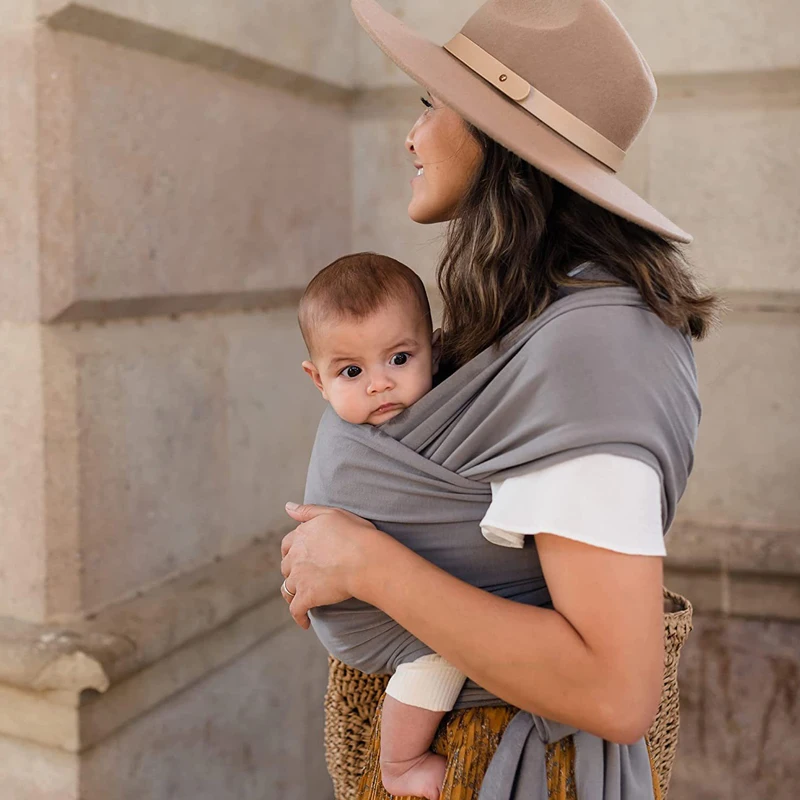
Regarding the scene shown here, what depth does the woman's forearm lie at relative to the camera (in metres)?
1.13

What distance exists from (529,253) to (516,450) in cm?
31

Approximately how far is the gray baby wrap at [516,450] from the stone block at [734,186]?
152cm

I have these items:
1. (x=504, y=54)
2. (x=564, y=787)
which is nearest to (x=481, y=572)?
(x=564, y=787)

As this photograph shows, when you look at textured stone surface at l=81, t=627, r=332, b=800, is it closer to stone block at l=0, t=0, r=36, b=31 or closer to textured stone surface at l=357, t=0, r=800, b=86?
stone block at l=0, t=0, r=36, b=31

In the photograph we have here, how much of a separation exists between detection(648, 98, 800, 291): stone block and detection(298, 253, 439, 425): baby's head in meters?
1.53

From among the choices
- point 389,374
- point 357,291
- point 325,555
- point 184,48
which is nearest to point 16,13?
point 184,48

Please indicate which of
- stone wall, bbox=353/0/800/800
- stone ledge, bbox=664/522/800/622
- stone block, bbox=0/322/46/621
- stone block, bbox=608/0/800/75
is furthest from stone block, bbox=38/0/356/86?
stone ledge, bbox=664/522/800/622

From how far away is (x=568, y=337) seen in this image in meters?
1.17

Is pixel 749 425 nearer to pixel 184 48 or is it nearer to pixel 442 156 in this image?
pixel 442 156

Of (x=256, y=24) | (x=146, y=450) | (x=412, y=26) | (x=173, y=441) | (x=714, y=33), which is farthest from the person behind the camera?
(x=412, y=26)

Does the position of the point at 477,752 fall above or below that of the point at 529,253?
below

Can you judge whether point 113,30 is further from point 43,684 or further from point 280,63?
point 43,684

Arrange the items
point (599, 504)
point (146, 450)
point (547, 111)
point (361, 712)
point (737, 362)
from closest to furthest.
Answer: point (599, 504) < point (547, 111) < point (361, 712) < point (146, 450) < point (737, 362)

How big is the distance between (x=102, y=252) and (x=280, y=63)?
913 mm
